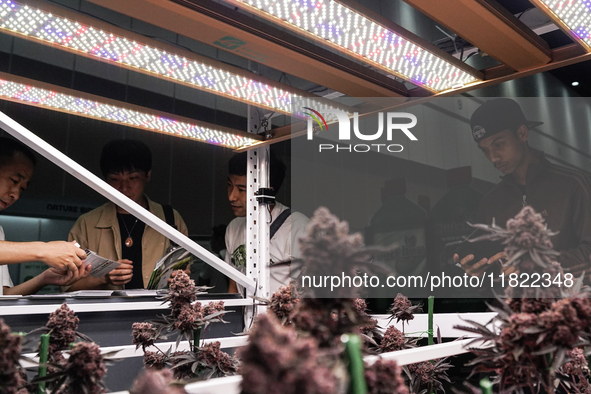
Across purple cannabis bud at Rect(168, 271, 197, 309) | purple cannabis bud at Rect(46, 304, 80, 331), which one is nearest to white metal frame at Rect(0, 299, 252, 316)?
purple cannabis bud at Rect(168, 271, 197, 309)

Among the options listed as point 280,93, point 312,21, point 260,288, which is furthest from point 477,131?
point 260,288

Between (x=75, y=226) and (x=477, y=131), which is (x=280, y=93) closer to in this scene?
(x=477, y=131)

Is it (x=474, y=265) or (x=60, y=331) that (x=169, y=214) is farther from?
(x=60, y=331)

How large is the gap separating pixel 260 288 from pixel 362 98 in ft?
3.51

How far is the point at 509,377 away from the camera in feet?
1.88

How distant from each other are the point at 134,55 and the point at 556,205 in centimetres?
175

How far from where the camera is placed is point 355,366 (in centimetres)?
40

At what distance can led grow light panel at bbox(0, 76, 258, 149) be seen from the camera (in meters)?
1.90

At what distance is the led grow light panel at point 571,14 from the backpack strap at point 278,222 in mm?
2203

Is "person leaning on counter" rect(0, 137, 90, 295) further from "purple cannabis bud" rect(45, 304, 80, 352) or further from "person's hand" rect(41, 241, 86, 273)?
"purple cannabis bud" rect(45, 304, 80, 352)

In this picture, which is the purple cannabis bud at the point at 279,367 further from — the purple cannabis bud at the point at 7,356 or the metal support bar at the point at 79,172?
the metal support bar at the point at 79,172

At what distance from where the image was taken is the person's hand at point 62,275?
2127 mm

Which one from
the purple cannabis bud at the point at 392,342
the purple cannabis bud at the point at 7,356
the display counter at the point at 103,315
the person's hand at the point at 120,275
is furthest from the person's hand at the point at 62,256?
the purple cannabis bud at the point at 7,356

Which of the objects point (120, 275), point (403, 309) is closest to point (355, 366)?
point (403, 309)
